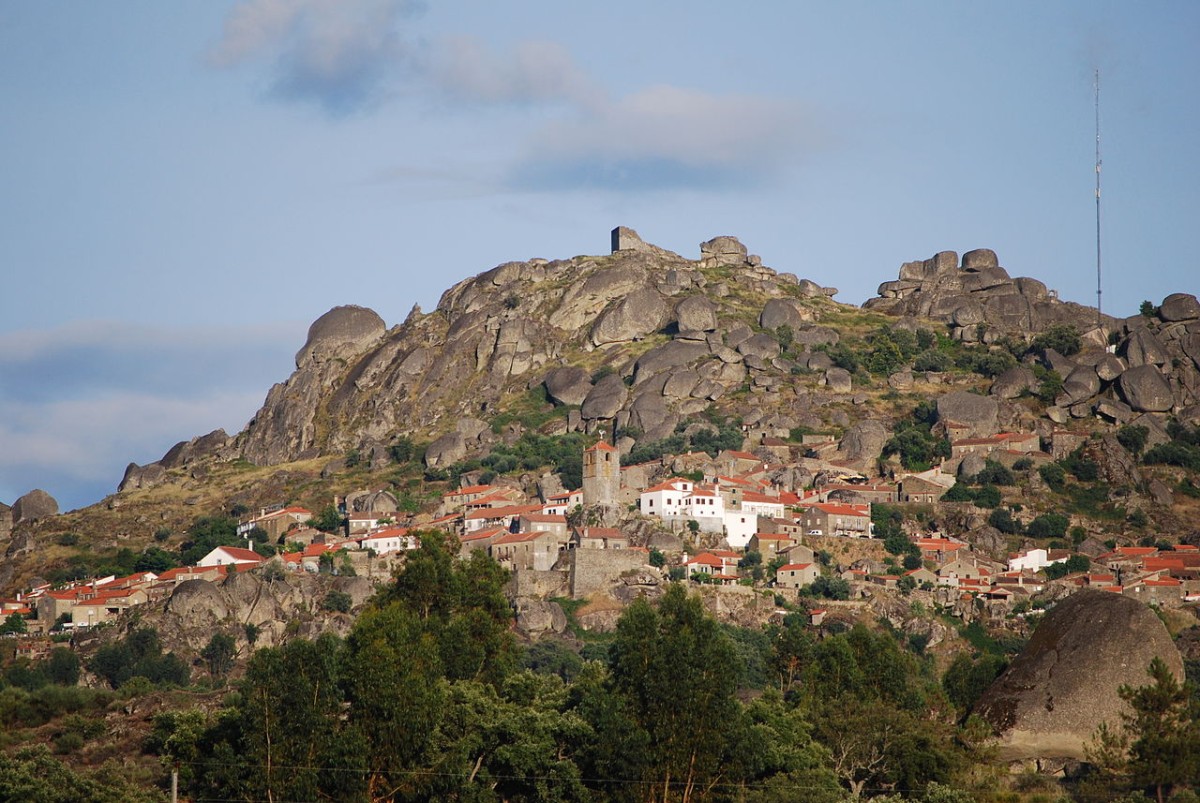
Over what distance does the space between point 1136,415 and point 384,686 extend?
8461 cm

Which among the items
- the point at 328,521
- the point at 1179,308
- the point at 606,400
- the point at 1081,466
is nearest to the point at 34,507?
the point at 328,521

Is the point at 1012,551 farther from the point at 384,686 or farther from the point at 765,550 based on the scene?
the point at 384,686

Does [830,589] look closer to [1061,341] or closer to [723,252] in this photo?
[1061,341]

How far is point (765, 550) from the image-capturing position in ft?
328

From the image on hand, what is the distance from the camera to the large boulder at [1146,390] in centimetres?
12288

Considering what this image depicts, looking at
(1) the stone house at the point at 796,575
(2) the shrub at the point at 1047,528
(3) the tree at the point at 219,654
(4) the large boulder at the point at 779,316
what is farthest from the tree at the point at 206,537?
(2) the shrub at the point at 1047,528

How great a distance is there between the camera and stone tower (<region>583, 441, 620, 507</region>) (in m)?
104

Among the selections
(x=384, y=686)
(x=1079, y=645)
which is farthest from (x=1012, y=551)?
(x=384, y=686)

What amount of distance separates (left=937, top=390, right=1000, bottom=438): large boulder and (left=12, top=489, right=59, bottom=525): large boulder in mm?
63617

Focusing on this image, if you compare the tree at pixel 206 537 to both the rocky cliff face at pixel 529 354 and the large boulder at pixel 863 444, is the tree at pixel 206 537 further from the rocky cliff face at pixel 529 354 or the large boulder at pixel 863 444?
the large boulder at pixel 863 444

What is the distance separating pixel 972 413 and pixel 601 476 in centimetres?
3070

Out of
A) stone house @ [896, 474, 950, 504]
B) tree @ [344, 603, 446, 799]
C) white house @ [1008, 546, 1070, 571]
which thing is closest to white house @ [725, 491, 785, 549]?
stone house @ [896, 474, 950, 504]

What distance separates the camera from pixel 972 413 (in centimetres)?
12138

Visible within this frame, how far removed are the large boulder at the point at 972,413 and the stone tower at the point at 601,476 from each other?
1078 inches
